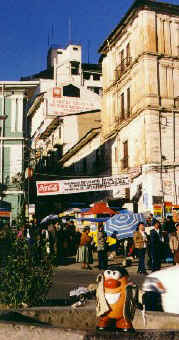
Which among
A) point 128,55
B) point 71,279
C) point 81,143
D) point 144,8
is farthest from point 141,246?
point 81,143

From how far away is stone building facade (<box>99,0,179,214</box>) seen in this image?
24766 millimetres

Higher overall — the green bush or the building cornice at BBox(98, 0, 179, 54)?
the building cornice at BBox(98, 0, 179, 54)

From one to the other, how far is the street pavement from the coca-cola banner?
6.98m

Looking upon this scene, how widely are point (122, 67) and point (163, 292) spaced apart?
2631cm

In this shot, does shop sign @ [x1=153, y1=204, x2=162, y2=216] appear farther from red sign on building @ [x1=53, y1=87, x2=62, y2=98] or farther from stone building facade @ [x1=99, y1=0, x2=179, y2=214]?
red sign on building @ [x1=53, y1=87, x2=62, y2=98]

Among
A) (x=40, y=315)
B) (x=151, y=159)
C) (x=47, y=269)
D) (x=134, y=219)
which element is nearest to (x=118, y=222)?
(x=134, y=219)

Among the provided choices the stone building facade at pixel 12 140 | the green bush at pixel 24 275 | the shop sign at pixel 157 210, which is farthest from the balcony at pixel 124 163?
the green bush at pixel 24 275

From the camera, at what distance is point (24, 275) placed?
17.7 ft

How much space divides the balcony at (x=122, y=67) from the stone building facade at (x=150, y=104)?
3.1 inches

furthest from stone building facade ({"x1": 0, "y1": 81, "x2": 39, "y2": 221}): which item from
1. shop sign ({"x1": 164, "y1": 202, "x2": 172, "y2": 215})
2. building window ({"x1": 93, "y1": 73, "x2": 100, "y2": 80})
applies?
building window ({"x1": 93, "y1": 73, "x2": 100, "y2": 80})

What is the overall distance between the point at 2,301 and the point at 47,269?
0.70 m

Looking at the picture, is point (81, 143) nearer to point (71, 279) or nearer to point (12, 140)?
point (12, 140)

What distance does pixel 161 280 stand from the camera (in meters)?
5.36

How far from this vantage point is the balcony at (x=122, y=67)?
94.1ft
